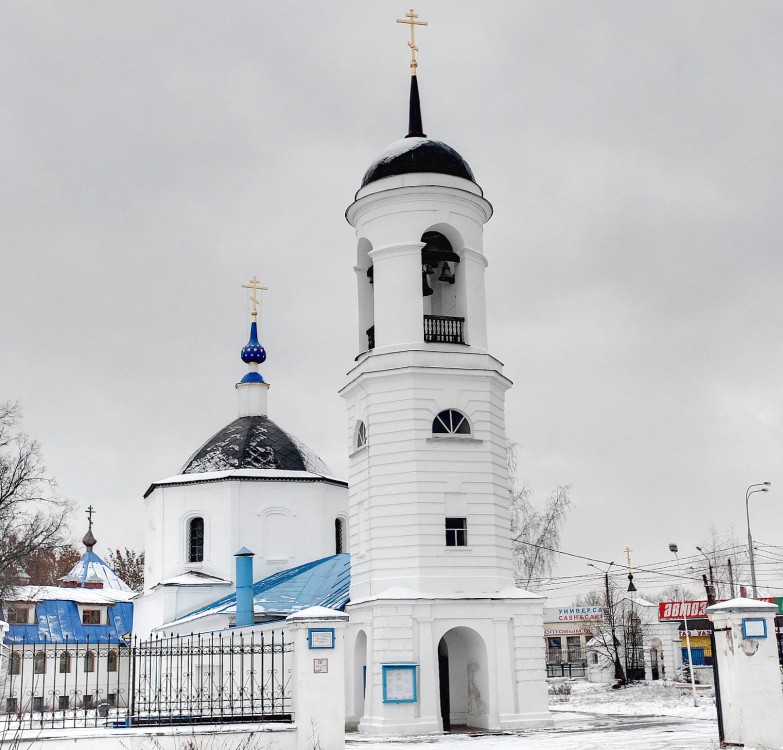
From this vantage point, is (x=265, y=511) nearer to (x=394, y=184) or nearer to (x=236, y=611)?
(x=236, y=611)

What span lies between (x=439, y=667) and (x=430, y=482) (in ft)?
12.2

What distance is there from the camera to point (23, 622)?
4119cm

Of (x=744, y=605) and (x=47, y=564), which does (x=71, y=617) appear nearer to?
(x=47, y=564)

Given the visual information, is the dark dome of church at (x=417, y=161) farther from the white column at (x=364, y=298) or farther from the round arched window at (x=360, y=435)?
the round arched window at (x=360, y=435)

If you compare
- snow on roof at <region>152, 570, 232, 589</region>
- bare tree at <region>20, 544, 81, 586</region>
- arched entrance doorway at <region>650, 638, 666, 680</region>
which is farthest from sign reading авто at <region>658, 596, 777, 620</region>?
bare tree at <region>20, 544, 81, 586</region>

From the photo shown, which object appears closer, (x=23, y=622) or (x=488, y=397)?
(x=488, y=397)

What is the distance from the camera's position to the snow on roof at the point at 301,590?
26.3 meters

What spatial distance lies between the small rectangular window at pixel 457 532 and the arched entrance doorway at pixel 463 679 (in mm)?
1663

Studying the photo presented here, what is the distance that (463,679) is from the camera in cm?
2119

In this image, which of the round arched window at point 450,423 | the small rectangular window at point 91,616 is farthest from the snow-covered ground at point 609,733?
the small rectangular window at point 91,616

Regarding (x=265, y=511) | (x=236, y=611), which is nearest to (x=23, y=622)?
(x=265, y=511)

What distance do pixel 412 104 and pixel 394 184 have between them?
306 centimetres

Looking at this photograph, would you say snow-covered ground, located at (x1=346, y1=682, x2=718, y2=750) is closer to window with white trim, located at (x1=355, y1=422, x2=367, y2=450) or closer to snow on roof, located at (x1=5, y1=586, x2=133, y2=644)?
window with white trim, located at (x1=355, y1=422, x2=367, y2=450)

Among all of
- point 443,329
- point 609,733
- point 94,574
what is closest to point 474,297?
point 443,329
